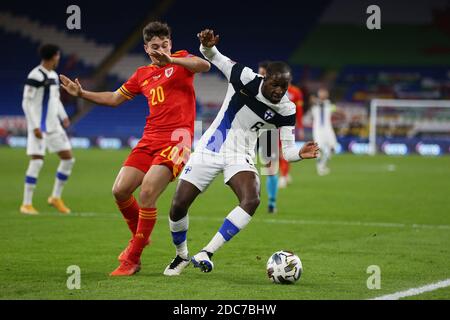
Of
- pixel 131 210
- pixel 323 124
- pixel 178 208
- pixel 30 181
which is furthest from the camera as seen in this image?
pixel 323 124

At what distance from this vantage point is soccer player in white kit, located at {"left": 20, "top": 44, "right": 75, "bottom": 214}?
1380 cm

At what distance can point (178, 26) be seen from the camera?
44.4 m

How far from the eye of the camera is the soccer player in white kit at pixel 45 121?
1380 centimetres

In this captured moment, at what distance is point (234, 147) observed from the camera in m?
8.31

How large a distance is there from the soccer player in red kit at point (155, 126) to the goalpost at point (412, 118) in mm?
27130

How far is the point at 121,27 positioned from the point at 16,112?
23.5 ft

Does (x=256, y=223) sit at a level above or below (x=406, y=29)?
below

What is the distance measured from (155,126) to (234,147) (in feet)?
3.02

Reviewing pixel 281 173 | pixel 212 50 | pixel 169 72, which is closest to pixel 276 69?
pixel 212 50

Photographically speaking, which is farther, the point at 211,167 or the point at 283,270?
the point at 211,167

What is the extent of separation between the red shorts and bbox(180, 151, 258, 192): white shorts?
0.78 feet

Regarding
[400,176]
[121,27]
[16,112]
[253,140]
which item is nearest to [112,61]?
[121,27]

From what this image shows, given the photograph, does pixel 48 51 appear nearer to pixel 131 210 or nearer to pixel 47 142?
pixel 47 142
